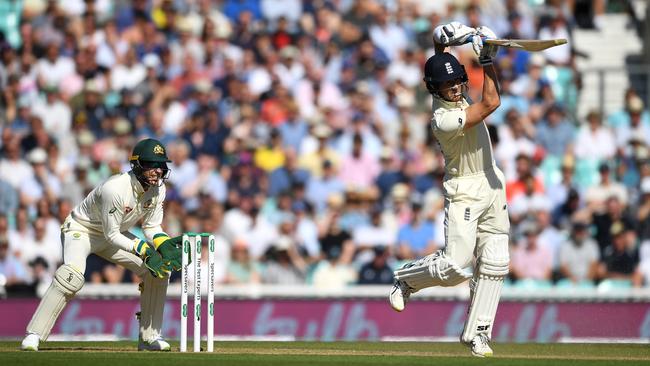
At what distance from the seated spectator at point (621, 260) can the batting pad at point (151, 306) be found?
6.13 metres

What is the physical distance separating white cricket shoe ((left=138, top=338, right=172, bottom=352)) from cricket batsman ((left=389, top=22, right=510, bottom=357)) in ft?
6.74

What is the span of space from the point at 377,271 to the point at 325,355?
15.5 ft

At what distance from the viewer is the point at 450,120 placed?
31.8 feet

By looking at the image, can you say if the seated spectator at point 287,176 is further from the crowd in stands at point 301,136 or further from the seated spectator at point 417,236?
the seated spectator at point 417,236

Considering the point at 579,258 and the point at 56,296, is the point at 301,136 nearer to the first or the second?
the point at 579,258

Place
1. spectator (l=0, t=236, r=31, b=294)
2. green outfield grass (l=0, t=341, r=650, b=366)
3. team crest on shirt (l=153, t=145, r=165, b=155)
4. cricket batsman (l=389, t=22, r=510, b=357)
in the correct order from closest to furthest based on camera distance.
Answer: green outfield grass (l=0, t=341, r=650, b=366)
cricket batsman (l=389, t=22, r=510, b=357)
team crest on shirt (l=153, t=145, r=165, b=155)
spectator (l=0, t=236, r=31, b=294)

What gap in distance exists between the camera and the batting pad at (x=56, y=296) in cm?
1041

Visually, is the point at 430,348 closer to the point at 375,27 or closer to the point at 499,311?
the point at 499,311

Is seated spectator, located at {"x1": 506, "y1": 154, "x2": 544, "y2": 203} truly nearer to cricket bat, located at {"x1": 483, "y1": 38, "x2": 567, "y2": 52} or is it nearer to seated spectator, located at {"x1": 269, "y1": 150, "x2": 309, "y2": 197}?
seated spectator, located at {"x1": 269, "y1": 150, "x2": 309, "y2": 197}

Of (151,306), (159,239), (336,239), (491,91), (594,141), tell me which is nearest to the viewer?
(491,91)

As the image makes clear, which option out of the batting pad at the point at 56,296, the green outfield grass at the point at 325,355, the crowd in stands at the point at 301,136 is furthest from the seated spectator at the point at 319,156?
the batting pad at the point at 56,296

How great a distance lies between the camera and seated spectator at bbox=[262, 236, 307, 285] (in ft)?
48.9

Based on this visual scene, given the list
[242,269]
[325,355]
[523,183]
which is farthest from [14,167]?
[325,355]

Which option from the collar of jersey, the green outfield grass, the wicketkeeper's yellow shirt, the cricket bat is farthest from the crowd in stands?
the cricket bat
